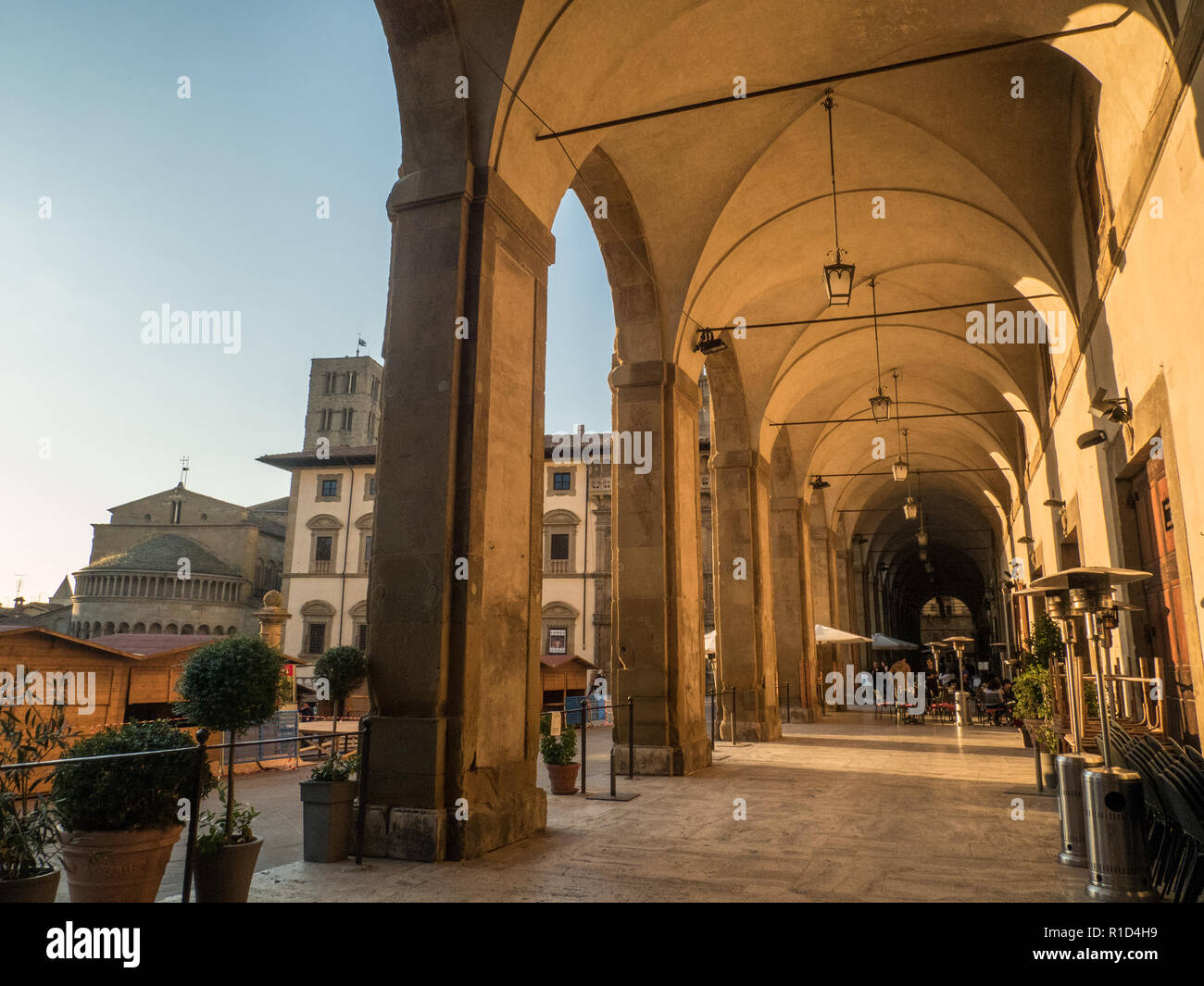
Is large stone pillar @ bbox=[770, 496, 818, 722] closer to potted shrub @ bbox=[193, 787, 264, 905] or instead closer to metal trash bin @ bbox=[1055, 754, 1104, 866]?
metal trash bin @ bbox=[1055, 754, 1104, 866]

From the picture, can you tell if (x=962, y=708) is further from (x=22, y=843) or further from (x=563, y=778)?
(x=22, y=843)

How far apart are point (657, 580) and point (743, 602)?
15.5 feet

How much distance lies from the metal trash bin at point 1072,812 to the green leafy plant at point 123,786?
5.55m

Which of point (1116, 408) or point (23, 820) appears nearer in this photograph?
point (23, 820)

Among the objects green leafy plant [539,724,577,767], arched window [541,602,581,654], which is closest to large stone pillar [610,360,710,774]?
green leafy plant [539,724,577,767]

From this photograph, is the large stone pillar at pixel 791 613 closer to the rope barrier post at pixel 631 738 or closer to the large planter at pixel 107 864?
the rope barrier post at pixel 631 738

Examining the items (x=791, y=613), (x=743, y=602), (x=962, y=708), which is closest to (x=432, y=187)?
(x=743, y=602)

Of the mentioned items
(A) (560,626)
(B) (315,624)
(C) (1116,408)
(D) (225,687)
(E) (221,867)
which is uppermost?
(C) (1116,408)

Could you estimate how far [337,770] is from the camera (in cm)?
579

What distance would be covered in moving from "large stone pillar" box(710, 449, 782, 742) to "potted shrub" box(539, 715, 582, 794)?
246 inches

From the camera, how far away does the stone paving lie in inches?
195

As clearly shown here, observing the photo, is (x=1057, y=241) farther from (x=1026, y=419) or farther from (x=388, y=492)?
(x=388, y=492)
